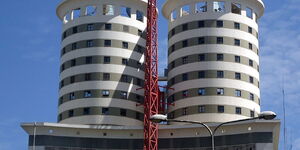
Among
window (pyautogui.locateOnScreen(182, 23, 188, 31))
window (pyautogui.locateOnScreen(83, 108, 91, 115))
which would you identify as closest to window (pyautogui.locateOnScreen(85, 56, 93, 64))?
window (pyautogui.locateOnScreen(83, 108, 91, 115))

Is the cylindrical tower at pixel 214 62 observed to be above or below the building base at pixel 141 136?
above

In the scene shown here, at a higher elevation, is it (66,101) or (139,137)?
(66,101)

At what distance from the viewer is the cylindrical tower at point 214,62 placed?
276ft

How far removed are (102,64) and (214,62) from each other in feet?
54.6

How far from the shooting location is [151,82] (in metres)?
87.2

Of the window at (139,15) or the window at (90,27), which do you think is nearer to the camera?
the window at (90,27)

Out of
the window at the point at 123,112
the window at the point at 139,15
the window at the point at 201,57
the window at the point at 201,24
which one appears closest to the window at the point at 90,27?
the window at the point at 139,15

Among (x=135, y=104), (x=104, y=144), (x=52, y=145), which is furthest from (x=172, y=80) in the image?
(x=52, y=145)

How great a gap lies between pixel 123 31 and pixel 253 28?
65.4 feet

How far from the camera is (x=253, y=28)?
89750 millimetres

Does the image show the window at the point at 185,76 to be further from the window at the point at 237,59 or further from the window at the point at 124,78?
the window at the point at 124,78

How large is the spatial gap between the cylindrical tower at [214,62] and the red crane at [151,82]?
2.72 m

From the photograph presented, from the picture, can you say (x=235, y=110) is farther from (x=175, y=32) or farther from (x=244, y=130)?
(x=175, y=32)

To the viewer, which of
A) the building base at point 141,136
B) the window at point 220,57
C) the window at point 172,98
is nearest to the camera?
the building base at point 141,136
